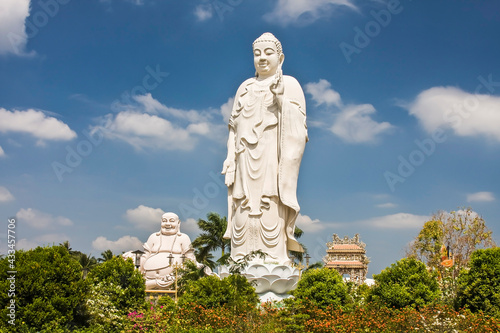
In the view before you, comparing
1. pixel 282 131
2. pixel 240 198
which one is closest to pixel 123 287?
pixel 240 198

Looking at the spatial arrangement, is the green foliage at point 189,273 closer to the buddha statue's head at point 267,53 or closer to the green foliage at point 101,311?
the green foliage at point 101,311

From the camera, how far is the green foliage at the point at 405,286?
9.75 m

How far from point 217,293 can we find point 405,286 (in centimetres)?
389

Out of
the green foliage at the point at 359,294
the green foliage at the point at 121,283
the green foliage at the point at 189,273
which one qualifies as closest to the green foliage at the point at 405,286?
the green foliage at the point at 359,294

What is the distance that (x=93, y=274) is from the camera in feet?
30.0

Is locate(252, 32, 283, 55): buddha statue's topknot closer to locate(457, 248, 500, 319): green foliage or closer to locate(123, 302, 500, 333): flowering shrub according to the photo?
locate(123, 302, 500, 333): flowering shrub

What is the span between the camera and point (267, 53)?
1204cm

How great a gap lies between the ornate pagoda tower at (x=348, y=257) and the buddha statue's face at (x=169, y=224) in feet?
37.9

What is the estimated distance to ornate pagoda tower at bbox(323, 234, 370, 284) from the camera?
26.7 metres

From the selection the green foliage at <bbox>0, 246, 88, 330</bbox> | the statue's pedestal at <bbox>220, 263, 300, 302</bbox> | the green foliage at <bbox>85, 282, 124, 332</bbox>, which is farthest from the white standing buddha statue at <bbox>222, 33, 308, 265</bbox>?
the green foliage at <bbox>0, 246, 88, 330</bbox>

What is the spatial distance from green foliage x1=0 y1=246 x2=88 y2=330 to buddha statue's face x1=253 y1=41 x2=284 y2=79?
21.5 ft

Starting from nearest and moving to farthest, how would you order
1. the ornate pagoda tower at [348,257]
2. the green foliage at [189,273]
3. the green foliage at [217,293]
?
the green foliage at [217,293] → the green foliage at [189,273] → the ornate pagoda tower at [348,257]

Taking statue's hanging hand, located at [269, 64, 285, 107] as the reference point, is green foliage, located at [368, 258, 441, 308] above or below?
below

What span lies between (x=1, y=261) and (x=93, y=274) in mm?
1647
